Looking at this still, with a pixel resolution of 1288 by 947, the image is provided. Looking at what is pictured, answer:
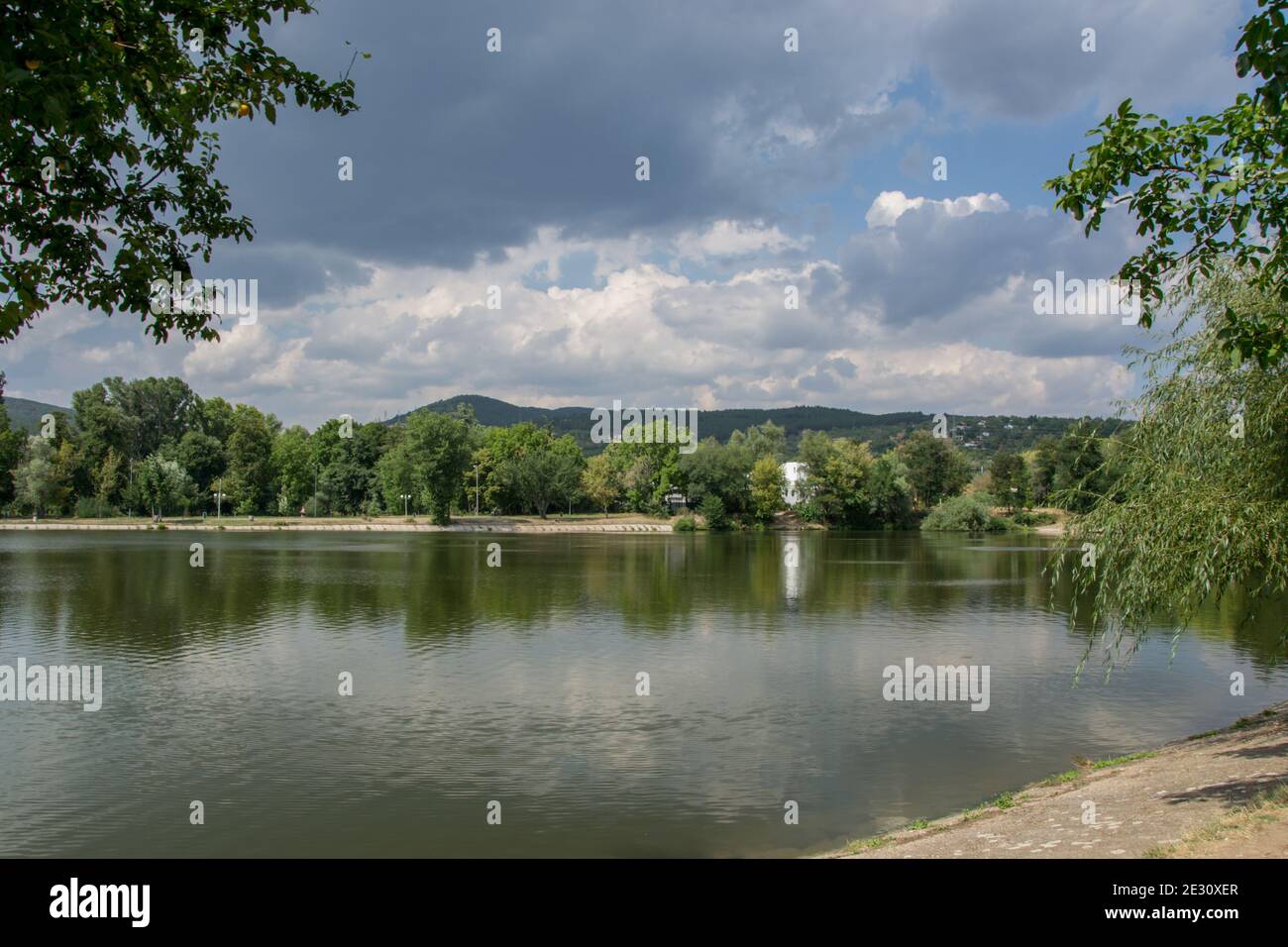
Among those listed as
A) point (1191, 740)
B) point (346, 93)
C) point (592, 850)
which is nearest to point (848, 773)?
point (592, 850)

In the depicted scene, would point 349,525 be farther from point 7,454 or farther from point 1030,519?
point 1030,519

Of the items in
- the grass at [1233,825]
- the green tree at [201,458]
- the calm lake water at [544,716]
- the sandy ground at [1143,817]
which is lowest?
the calm lake water at [544,716]

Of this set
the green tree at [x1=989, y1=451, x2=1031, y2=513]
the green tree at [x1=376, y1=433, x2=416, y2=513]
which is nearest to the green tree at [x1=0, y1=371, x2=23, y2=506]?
the green tree at [x1=376, y1=433, x2=416, y2=513]

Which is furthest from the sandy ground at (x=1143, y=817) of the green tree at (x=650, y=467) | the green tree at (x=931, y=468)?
the green tree at (x=931, y=468)

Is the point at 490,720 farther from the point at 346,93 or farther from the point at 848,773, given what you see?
the point at 346,93

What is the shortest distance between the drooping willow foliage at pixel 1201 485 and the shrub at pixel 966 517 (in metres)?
93.1

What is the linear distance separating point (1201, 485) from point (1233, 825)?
7065mm

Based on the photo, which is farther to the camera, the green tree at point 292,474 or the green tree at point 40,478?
the green tree at point 292,474

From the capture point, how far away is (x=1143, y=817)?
9.57m

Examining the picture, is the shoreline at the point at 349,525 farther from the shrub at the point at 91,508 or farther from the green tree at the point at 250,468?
the green tree at the point at 250,468

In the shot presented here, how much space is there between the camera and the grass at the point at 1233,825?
7855mm

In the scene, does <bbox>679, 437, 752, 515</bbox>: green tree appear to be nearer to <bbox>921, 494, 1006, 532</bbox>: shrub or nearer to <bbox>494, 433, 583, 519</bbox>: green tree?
<bbox>494, 433, 583, 519</bbox>: green tree

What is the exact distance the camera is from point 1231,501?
13125mm

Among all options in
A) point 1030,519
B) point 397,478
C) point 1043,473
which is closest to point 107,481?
point 397,478
